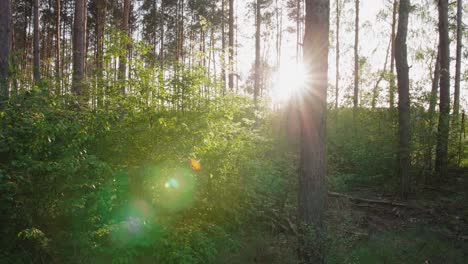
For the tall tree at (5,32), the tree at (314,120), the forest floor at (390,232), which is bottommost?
the forest floor at (390,232)

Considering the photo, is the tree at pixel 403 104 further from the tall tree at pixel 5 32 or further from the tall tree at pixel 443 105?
the tall tree at pixel 5 32

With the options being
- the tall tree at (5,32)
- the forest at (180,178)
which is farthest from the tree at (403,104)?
the tall tree at (5,32)

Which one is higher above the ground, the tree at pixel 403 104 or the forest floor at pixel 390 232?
the tree at pixel 403 104

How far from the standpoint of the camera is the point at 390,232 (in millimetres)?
7359

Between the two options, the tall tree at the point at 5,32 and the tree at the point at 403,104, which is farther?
the tree at the point at 403,104

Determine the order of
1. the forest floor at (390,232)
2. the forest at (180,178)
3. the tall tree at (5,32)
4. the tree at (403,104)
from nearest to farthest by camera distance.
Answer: the forest at (180,178) < the forest floor at (390,232) < the tall tree at (5,32) < the tree at (403,104)

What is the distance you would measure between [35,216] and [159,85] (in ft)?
9.35

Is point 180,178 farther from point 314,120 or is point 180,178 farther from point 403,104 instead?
point 403,104

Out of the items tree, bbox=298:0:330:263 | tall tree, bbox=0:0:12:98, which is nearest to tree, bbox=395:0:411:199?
tree, bbox=298:0:330:263

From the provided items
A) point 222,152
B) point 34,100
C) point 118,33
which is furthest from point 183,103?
point 34,100

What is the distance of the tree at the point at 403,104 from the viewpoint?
1014cm

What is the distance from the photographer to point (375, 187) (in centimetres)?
1191

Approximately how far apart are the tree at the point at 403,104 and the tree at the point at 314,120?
5845mm

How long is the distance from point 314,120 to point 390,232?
3619 mm
